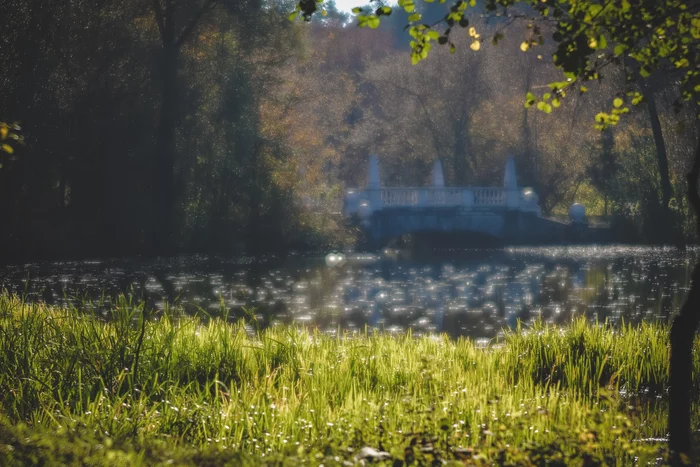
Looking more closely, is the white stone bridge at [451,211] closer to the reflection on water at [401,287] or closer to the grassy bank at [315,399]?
the reflection on water at [401,287]

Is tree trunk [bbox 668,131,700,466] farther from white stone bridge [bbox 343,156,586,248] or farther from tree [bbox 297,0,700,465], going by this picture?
white stone bridge [bbox 343,156,586,248]

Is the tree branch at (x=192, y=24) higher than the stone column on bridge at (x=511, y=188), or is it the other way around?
the tree branch at (x=192, y=24)

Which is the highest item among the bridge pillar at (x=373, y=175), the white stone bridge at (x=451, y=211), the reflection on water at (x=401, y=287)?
the bridge pillar at (x=373, y=175)

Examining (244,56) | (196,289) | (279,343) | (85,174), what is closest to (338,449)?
(279,343)

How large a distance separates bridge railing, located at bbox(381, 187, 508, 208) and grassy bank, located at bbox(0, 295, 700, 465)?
100ft

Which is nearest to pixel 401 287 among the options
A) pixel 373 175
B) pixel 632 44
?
pixel 373 175

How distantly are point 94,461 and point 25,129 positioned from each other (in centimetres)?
2491

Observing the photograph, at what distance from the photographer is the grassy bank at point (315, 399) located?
5199 mm

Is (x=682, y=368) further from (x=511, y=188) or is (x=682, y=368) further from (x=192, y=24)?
(x=511, y=188)

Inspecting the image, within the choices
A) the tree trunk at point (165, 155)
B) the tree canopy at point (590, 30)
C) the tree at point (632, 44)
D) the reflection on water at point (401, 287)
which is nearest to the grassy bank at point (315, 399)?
the tree at point (632, 44)

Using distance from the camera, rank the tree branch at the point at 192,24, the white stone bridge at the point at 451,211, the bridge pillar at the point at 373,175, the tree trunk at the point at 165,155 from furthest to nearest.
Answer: the bridge pillar at the point at 373,175 < the white stone bridge at the point at 451,211 < the tree branch at the point at 192,24 < the tree trunk at the point at 165,155

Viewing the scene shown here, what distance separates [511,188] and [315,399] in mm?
35153

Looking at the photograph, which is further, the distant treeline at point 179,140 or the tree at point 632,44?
the distant treeline at point 179,140

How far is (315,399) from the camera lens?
703 cm
